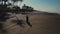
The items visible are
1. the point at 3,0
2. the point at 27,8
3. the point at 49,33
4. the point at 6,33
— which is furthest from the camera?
the point at 27,8

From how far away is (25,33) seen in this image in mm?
14203

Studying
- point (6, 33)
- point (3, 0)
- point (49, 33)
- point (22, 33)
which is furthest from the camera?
point (3, 0)

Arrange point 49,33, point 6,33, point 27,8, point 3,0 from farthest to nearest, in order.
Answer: point 27,8
point 3,0
point 49,33
point 6,33

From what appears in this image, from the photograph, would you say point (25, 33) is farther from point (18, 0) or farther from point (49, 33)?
point (18, 0)

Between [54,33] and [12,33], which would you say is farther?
[54,33]

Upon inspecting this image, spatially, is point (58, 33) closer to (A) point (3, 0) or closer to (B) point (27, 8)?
(A) point (3, 0)

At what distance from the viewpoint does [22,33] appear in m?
14.1

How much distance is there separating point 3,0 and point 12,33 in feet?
133

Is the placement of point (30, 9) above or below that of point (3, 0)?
below

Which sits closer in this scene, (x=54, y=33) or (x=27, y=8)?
(x=54, y=33)

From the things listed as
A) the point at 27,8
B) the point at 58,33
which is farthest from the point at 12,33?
the point at 27,8

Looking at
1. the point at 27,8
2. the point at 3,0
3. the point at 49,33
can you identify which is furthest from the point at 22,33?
the point at 27,8

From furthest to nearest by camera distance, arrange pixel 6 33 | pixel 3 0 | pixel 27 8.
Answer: pixel 27 8, pixel 3 0, pixel 6 33

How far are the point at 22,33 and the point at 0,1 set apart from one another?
42.8 meters
